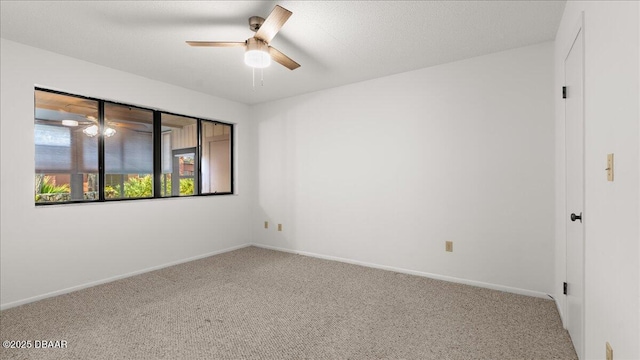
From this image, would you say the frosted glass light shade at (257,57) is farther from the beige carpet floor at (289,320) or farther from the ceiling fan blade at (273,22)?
the beige carpet floor at (289,320)

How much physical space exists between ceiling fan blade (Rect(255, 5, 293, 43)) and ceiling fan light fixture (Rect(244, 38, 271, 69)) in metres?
0.05

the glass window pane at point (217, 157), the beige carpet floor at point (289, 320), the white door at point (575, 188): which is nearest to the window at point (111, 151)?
the glass window pane at point (217, 157)

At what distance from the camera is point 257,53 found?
7.83 ft

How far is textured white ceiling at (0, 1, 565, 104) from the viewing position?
2.27 m

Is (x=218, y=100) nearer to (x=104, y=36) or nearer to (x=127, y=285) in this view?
(x=104, y=36)

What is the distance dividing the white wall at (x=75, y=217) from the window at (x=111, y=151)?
0.16 metres

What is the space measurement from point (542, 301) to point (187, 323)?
3.22 meters

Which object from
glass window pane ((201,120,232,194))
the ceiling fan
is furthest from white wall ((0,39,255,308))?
the ceiling fan

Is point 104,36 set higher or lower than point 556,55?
higher

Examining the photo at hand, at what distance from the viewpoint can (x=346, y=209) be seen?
416cm

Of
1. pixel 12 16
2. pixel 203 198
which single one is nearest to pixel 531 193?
pixel 203 198

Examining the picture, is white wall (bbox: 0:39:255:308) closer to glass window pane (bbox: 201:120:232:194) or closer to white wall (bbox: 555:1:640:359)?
glass window pane (bbox: 201:120:232:194)

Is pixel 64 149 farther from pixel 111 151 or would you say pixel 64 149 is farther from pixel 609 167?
pixel 609 167

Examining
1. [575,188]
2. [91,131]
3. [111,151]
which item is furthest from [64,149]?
[575,188]
